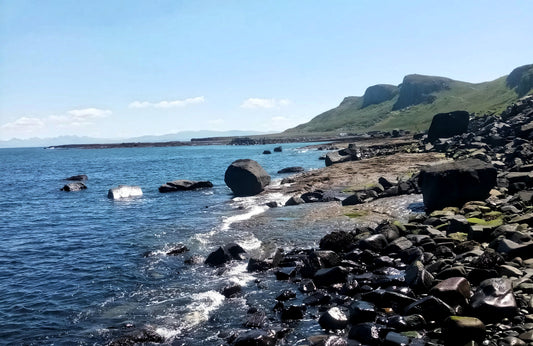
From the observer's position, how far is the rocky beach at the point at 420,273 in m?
10.8

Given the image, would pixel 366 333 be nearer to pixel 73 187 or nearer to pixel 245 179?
pixel 245 179

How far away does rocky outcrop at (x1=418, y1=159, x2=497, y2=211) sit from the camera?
23562mm

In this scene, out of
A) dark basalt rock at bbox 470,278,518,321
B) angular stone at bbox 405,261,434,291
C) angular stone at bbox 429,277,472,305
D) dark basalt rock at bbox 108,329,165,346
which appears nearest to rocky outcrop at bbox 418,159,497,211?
A: angular stone at bbox 405,261,434,291

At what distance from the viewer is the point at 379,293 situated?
1316 cm

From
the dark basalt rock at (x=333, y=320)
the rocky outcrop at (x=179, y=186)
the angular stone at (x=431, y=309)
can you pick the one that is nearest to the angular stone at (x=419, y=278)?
the angular stone at (x=431, y=309)

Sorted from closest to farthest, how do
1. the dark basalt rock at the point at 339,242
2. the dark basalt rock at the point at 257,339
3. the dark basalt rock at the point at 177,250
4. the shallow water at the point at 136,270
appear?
the dark basalt rock at the point at 257,339 → the shallow water at the point at 136,270 → the dark basalt rock at the point at 339,242 → the dark basalt rock at the point at 177,250

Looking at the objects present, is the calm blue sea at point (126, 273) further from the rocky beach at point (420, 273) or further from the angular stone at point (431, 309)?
the angular stone at point (431, 309)

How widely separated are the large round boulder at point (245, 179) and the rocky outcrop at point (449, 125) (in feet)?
129

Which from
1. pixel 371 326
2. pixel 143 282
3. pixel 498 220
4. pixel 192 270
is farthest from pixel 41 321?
pixel 498 220

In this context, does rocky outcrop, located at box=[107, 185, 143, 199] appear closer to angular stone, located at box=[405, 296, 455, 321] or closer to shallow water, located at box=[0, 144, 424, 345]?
shallow water, located at box=[0, 144, 424, 345]

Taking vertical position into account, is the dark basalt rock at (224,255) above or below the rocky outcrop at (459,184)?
below

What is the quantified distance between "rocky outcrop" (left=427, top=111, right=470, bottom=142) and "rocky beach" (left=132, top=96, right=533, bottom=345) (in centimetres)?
3766

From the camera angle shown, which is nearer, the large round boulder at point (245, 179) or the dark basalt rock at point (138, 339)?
the dark basalt rock at point (138, 339)

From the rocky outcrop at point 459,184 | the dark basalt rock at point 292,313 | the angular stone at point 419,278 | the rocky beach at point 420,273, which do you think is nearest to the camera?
the rocky beach at point 420,273
